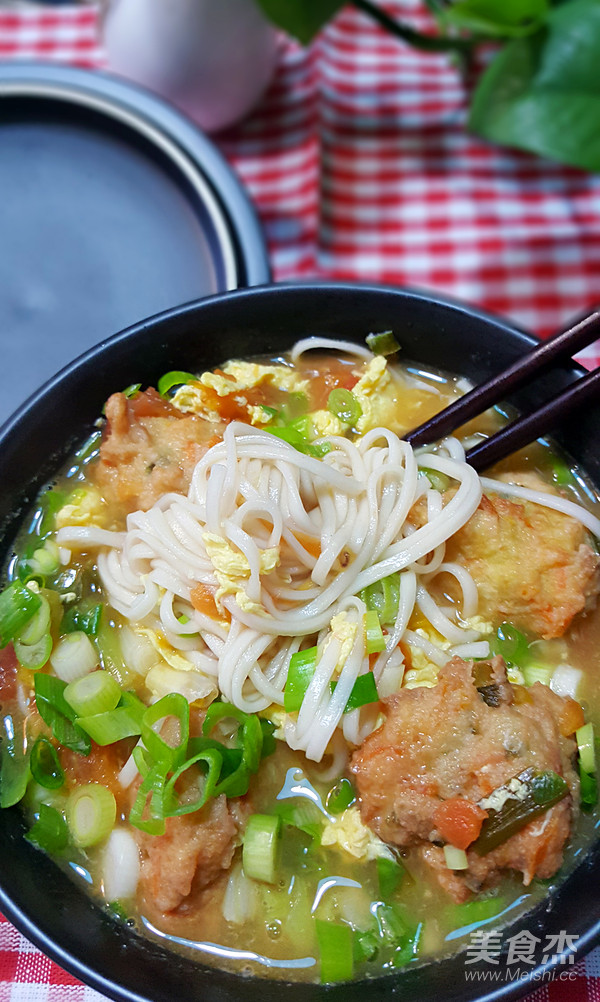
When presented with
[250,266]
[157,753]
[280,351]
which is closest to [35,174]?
[250,266]

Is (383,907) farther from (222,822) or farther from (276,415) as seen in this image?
(276,415)

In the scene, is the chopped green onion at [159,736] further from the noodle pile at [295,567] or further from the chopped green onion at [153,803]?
the noodle pile at [295,567]

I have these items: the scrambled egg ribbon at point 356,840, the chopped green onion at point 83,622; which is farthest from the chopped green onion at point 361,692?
the chopped green onion at point 83,622

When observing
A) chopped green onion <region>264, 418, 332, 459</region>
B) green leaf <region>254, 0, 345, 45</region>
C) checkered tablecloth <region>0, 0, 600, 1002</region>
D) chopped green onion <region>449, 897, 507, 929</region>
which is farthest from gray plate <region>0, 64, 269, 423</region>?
chopped green onion <region>449, 897, 507, 929</region>

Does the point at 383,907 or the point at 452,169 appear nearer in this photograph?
the point at 383,907

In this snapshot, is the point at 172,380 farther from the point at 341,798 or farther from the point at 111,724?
the point at 341,798

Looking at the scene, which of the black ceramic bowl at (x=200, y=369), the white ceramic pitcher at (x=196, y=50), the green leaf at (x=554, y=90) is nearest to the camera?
the black ceramic bowl at (x=200, y=369)
